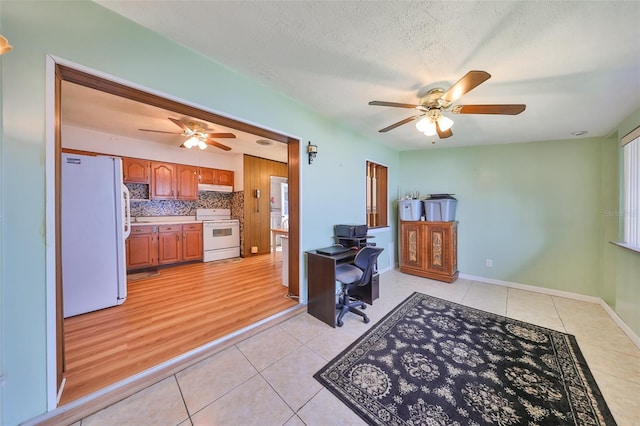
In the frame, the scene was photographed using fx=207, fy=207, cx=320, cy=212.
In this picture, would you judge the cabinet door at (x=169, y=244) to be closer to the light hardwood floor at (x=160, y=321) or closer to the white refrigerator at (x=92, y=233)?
the light hardwood floor at (x=160, y=321)

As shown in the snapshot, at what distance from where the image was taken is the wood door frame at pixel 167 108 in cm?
130

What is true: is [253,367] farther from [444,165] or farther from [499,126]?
[444,165]

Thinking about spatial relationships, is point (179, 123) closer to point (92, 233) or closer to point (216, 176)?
point (92, 233)

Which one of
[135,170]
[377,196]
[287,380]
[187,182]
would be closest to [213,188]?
[187,182]

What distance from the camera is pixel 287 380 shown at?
1.56 metres

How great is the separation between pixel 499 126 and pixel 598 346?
8.62 feet

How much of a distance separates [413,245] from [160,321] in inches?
159

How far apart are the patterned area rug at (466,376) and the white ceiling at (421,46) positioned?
245cm

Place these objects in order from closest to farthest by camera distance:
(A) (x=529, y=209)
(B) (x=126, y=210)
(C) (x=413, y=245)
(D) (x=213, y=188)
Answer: (B) (x=126, y=210) < (A) (x=529, y=209) < (C) (x=413, y=245) < (D) (x=213, y=188)

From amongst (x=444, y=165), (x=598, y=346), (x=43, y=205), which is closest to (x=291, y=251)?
(x=43, y=205)

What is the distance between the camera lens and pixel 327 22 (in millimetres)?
1383

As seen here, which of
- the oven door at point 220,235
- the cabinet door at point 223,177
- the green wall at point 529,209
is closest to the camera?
the green wall at point 529,209

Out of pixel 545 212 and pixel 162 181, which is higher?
pixel 162 181

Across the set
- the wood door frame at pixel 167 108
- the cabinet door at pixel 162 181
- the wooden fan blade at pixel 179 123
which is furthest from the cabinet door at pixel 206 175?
the wood door frame at pixel 167 108
